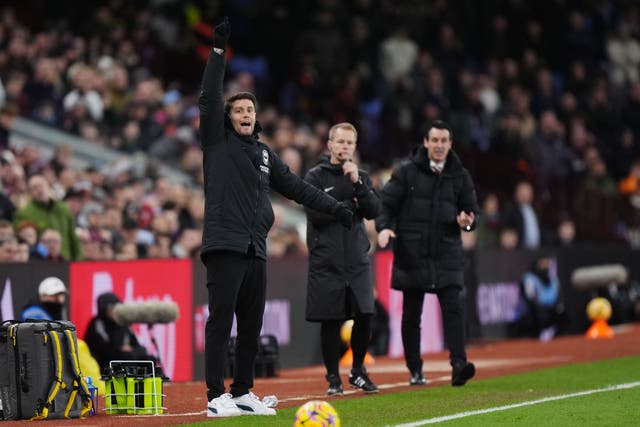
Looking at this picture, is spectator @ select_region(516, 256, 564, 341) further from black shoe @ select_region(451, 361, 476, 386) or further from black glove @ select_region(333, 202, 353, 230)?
black glove @ select_region(333, 202, 353, 230)

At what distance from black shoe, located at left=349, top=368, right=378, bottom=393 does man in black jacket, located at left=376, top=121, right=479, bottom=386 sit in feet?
2.36

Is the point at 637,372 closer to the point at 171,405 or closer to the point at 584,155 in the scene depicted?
the point at 171,405

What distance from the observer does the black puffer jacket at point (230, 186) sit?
11.0m

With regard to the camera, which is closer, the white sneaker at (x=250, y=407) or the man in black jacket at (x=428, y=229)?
Result: the white sneaker at (x=250, y=407)

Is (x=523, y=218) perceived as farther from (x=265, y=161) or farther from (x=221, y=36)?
(x=221, y=36)

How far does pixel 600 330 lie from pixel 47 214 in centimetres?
855

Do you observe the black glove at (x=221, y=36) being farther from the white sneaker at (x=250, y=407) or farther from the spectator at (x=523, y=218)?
the spectator at (x=523, y=218)

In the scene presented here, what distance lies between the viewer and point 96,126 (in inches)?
829

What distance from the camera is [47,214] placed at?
52.4ft

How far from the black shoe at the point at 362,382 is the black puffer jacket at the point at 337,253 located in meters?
0.51

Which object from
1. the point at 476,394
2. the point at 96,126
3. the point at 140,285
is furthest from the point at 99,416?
the point at 96,126

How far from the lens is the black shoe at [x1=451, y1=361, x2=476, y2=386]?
532 inches

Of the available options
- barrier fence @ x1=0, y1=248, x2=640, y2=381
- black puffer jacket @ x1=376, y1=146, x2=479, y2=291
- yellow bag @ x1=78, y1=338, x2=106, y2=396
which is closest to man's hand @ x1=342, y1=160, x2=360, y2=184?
black puffer jacket @ x1=376, y1=146, x2=479, y2=291

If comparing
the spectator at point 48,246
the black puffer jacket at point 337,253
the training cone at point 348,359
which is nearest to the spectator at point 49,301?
the spectator at point 48,246
